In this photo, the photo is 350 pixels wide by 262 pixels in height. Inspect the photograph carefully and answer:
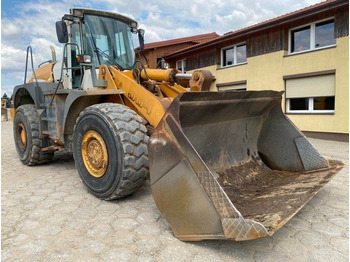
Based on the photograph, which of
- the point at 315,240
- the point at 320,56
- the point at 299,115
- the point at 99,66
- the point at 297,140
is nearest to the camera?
the point at 315,240

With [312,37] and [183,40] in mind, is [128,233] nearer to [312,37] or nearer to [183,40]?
[312,37]

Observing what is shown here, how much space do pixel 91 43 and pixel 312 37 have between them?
8.15m

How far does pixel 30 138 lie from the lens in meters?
5.05

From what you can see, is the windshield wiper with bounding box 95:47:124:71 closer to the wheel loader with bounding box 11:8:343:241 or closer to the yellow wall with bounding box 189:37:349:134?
the wheel loader with bounding box 11:8:343:241

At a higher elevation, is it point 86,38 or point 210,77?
point 86,38

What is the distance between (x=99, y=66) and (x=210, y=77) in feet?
5.96

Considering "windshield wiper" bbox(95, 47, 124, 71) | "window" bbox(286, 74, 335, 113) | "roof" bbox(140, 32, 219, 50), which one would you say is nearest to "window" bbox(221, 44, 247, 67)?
"window" bbox(286, 74, 335, 113)

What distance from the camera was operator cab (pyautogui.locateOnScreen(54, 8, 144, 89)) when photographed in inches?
161

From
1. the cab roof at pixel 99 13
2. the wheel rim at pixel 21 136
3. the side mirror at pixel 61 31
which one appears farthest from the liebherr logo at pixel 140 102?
the wheel rim at pixel 21 136

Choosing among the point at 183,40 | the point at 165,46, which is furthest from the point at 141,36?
the point at 183,40

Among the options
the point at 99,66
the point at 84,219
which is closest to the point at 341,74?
the point at 99,66

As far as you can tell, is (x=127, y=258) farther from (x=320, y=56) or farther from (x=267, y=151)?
(x=320, y=56)

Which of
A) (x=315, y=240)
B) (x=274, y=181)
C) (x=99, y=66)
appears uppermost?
(x=99, y=66)

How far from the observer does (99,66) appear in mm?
4125
